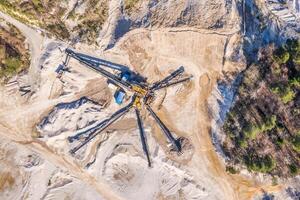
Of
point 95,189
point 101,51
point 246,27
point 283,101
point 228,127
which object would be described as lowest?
point 95,189

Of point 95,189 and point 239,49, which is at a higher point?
point 239,49

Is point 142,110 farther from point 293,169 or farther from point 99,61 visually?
point 293,169

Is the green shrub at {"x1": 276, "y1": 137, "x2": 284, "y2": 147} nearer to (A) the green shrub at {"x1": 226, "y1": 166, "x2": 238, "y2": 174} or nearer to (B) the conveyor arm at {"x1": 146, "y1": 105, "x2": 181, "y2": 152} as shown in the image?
(A) the green shrub at {"x1": 226, "y1": 166, "x2": 238, "y2": 174}

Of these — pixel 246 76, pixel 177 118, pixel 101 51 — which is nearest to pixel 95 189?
pixel 177 118

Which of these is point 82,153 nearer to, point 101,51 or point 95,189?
point 95,189

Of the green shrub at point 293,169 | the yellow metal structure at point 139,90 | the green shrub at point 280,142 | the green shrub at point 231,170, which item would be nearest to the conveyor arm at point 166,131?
the yellow metal structure at point 139,90

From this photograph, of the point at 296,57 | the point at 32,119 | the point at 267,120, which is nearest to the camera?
the point at 296,57

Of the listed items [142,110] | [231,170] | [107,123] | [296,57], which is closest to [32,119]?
[107,123]

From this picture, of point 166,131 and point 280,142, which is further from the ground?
point 166,131
